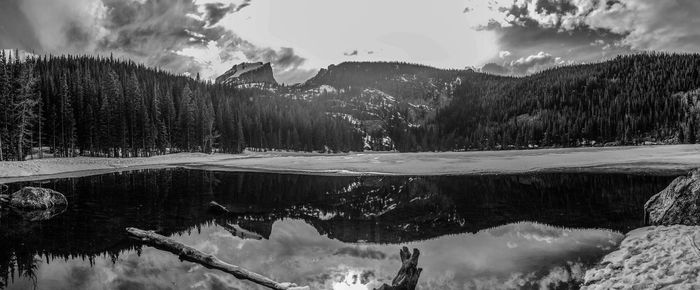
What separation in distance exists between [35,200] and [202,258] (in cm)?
1661

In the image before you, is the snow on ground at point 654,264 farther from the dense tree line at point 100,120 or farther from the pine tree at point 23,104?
the pine tree at point 23,104

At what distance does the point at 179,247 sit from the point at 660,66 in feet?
842

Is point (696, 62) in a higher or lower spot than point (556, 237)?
higher

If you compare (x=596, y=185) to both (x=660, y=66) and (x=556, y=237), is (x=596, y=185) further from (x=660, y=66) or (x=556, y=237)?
(x=660, y=66)

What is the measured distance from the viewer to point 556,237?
15.0m

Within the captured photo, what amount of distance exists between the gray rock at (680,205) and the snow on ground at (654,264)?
1.51 m

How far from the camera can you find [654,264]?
10.2 metres

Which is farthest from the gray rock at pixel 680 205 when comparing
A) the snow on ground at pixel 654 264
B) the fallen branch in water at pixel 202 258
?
the fallen branch in water at pixel 202 258

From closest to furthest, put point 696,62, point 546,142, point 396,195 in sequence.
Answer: point 396,195, point 546,142, point 696,62

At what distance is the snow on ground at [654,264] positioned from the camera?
8.96 meters

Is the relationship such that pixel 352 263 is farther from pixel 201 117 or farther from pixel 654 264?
pixel 201 117

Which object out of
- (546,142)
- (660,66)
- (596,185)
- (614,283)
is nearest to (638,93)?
(660,66)

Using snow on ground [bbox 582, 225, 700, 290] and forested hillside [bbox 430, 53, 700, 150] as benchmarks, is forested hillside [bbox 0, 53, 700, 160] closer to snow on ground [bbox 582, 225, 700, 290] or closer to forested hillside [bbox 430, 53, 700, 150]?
forested hillside [bbox 430, 53, 700, 150]

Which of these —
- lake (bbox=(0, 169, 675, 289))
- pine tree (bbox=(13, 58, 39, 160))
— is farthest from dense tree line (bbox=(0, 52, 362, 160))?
lake (bbox=(0, 169, 675, 289))
